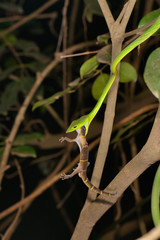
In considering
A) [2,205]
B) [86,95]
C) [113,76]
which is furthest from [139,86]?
[113,76]

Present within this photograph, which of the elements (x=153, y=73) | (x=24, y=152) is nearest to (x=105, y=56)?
(x=153, y=73)

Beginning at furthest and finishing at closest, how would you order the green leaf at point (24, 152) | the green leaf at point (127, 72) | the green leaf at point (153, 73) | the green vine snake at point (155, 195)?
the green leaf at point (24, 152) → the green leaf at point (127, 72) → the green leaf at point (153, 73) → the green vine snake at point (155, 195)

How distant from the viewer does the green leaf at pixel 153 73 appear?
477 millimetres

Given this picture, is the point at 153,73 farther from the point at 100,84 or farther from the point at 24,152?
the point at 24,152

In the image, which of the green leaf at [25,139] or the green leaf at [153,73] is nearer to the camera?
the green leaf at [153,73]

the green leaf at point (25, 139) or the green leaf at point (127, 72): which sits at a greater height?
the green leaf at point (25, 139)

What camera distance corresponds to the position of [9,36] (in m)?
1.30

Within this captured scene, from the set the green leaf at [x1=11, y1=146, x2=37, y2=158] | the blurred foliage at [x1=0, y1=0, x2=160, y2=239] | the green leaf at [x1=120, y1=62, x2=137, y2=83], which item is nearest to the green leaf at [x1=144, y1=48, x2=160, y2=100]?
the blurred foliage at [x1=0, y1=0, x2=160, y2=239]

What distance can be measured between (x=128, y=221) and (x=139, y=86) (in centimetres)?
55

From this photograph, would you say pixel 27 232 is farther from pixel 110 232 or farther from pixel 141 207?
pixel 141 207

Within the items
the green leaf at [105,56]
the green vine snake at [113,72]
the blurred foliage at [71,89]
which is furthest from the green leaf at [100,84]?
the green vine snake at [113,72]

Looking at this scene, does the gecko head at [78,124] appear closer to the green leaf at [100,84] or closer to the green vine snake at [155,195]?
the green vine snake at [155,195]

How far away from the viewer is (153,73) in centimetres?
48

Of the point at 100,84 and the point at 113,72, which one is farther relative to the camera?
the point at 100,84
